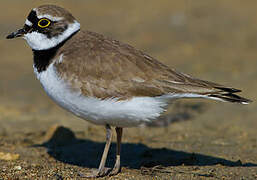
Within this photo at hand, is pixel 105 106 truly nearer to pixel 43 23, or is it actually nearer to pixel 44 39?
pixel 44 39

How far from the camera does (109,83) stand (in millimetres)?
4875

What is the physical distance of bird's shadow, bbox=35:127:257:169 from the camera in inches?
227

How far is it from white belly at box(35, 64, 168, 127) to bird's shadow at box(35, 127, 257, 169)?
3.59 ft

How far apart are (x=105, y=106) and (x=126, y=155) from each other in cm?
181

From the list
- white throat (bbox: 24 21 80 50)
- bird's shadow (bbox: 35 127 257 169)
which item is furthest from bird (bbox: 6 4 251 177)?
bird's shadow (bbox: 35 127 257 169)

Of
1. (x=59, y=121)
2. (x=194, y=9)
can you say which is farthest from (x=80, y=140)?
(x=194, y=9)

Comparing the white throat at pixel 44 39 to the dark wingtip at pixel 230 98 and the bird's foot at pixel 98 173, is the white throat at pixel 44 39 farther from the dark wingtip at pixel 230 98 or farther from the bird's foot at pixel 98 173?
the dark wingtip at pixel 230 98

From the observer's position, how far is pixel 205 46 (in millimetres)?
12570

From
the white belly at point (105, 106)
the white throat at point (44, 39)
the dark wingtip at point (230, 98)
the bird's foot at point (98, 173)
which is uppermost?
the white throat at point (44, 39)

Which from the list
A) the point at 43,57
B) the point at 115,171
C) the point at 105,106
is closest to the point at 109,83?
the point at 105,106

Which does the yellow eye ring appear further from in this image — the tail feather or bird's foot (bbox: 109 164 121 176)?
the tail feather

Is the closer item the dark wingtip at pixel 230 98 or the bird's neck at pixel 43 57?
the dark wingtip at pixel 230 98

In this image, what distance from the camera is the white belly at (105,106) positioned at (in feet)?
15.7

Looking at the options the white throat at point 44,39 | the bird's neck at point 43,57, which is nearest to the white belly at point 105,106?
the bird's neck at point 43,57
